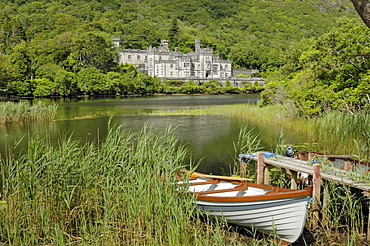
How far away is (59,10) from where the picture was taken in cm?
13312

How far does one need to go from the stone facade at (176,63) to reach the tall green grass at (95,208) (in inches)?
3273

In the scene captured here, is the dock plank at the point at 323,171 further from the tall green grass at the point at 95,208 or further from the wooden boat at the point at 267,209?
the tall green grass at the point at 95,208

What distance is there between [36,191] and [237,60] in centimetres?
11504

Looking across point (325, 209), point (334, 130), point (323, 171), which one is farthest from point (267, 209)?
Answer: point (334, 130)

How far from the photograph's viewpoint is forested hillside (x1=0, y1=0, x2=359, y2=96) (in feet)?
183

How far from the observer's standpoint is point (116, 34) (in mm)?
115062

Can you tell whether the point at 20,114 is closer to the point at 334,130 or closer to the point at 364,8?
the point at 334,130

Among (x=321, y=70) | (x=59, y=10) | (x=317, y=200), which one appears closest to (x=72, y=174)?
(x=317, y=200)

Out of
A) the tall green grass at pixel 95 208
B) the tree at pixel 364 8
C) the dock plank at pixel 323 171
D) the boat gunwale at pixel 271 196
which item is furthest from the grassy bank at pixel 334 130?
the tall green grass at pixel 95 208

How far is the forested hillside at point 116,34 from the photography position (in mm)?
55719

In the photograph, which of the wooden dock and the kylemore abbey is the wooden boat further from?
the kylemore abbey

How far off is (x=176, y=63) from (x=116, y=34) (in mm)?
34632

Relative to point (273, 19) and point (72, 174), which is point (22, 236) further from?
point (273, 19)

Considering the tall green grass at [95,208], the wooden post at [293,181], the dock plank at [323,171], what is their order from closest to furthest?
the tall green grass at [95,208], the dock plank at [323,171], the wooden post at [293,181]
